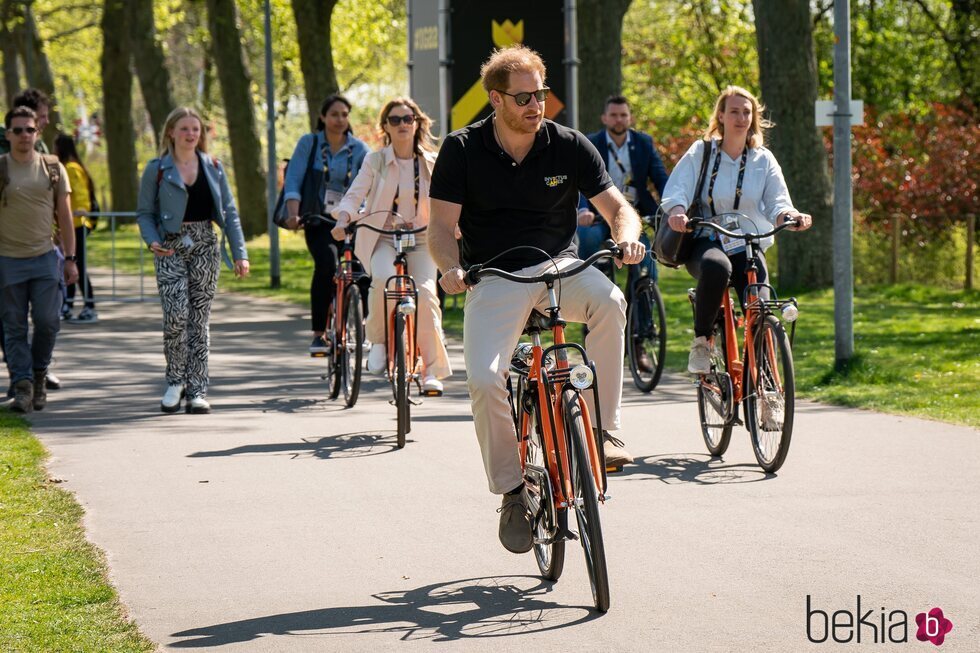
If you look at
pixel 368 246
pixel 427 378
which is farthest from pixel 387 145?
pixel 427 378

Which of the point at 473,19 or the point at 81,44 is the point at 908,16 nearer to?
the point at 473,19

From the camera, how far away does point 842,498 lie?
24.7ft

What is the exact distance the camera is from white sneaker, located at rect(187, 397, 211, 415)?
11047 mm

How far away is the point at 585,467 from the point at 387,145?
567 centimetres

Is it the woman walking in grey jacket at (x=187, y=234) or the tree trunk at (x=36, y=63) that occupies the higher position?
the tree trunk at (x=36, y=63)

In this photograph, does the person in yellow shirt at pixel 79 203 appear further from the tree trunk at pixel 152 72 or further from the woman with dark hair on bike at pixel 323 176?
the tree trunk at pixel 152 72

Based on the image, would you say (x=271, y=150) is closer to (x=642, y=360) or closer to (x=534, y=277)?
(x=642, y=360)

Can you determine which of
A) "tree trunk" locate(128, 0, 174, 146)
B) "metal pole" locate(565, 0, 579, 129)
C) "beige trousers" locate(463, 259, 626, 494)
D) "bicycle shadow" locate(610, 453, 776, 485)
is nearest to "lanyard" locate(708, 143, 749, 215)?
"bicycle shadow" locate(610, 453, 776, 485)

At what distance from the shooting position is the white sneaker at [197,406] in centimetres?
1105

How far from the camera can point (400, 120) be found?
10430 mm

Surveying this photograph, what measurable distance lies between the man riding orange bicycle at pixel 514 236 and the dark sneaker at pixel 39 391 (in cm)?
596

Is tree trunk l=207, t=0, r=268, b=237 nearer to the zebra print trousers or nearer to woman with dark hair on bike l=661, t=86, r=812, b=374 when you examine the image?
the zebra print trousers

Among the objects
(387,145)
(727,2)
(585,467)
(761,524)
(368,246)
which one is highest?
(727,2)

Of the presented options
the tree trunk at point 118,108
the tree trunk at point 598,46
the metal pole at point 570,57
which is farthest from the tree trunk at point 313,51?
the tree trunk at point 118,108
